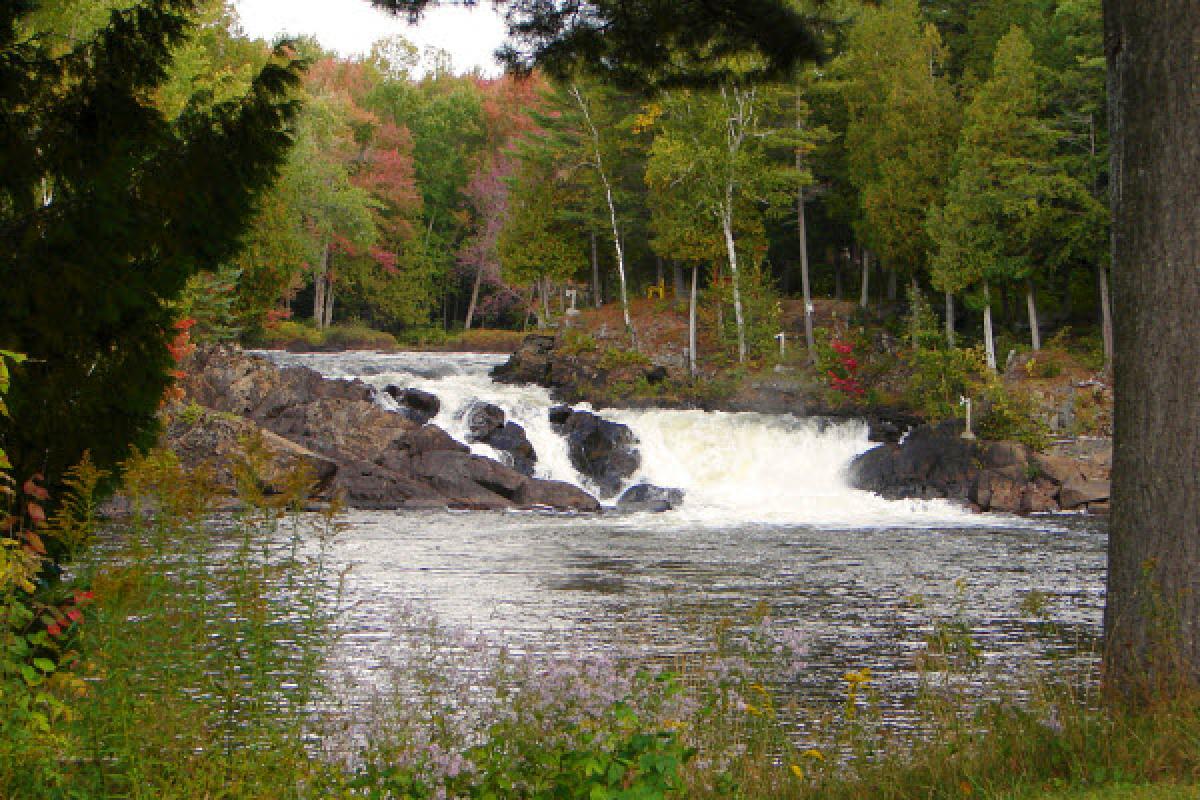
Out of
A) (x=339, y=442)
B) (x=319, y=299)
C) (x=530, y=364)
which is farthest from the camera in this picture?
(x=319, y=299)

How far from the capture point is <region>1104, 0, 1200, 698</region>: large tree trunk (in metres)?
5.73

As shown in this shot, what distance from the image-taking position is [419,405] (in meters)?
29.8

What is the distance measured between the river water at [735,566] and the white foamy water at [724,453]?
0.05 m

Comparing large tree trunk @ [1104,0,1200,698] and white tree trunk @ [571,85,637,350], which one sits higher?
white tree trunk @ [571,85,637,350]

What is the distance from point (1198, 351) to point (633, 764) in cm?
353

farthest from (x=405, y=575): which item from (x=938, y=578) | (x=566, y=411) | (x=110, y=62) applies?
(x=566, y=411)

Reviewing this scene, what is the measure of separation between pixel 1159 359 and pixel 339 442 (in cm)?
2236

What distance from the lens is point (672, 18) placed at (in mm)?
8438

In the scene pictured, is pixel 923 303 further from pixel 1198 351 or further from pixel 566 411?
pixel 1198 351

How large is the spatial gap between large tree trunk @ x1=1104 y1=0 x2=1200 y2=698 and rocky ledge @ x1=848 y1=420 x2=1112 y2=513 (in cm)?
1904

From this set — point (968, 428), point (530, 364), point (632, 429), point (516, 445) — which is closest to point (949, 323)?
point (968, 428)

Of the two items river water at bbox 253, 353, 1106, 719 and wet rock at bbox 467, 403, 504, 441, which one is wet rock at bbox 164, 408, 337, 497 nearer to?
river water at bbox 253, 353, 1106, 719

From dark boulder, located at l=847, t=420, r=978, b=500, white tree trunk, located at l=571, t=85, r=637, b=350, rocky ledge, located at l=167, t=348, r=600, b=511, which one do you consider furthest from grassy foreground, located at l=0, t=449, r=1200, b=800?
white tree trunk, located at l=571, t=85, r=637, b=350

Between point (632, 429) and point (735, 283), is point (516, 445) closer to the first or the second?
point (632, 429)
